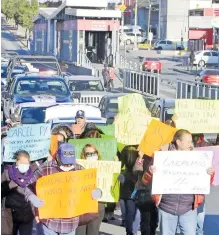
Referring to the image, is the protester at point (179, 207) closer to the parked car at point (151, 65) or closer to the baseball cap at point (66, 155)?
the baseball cap at point (66, 155)

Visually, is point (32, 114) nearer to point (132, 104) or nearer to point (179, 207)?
point (132, 104)

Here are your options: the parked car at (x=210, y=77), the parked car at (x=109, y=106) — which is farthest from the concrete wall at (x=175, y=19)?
the parked car at (x=109, y=106)

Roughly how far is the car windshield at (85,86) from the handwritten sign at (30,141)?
15.7m

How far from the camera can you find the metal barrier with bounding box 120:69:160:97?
32.9 metres

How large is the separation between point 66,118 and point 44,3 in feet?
360

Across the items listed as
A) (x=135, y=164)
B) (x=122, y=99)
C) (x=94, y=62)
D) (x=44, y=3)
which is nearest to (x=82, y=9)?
(x=94, y=62)

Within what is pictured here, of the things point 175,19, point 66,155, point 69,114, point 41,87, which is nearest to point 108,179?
point 66,155

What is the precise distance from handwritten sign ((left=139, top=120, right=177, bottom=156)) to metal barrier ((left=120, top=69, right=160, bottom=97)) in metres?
21.5

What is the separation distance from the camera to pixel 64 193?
8.31 m

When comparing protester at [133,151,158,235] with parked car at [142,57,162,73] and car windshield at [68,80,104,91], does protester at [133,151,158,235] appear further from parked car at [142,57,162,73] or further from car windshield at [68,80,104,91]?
parked car at [142,57,162,73]

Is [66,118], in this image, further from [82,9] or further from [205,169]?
[82,9]

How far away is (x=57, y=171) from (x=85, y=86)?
62.8ft

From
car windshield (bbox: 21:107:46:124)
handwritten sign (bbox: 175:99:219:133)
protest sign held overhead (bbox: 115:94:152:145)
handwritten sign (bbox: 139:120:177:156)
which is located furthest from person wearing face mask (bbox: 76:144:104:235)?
car windshield (bbox: 21:107:46:124)

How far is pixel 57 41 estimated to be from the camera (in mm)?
63375
